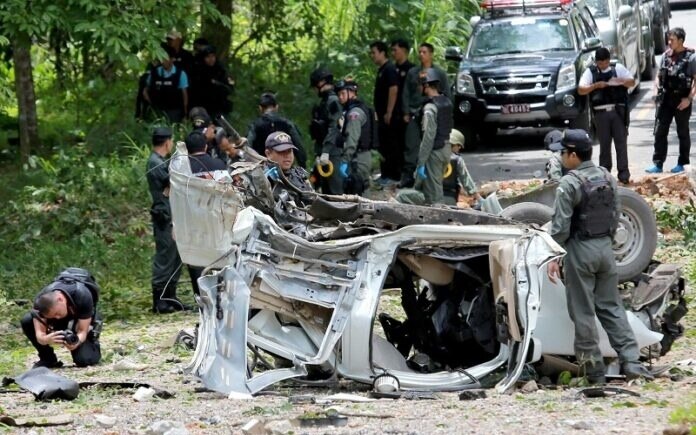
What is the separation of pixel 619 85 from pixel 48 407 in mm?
9389

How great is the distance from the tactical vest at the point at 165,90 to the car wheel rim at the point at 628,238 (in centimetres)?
936

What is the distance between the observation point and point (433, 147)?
1524 cm

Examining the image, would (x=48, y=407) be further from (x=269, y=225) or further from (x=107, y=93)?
(x=107, y=93)

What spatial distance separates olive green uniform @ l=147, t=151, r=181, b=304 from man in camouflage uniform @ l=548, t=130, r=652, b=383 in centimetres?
474

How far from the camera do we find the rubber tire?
443 inches

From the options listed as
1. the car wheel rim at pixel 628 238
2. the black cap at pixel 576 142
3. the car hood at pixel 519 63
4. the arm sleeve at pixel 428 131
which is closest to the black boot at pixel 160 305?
the arm sleeve at pixel 428 131

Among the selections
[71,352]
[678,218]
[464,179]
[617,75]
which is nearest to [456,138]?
[464,179]

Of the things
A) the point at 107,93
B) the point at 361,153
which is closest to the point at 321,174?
the point at 361,153

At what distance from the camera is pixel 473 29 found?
21.2 meters

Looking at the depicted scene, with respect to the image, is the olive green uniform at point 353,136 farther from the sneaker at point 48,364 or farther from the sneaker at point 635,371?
the sneaker at point 635,371

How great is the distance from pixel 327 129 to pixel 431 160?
3.80 ft

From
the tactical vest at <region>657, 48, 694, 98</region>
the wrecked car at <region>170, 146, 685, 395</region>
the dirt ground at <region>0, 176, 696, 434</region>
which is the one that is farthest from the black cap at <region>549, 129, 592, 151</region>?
the tactical vest at <region>657, 48, 694, 98</region>

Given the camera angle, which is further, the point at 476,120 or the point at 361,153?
the point at 476,120

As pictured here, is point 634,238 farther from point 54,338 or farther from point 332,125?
point 332,125
